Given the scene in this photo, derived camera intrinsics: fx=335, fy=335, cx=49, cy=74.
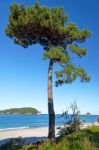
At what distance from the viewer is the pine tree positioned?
68.6 ft

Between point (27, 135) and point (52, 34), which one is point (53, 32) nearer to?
point (52, 34)

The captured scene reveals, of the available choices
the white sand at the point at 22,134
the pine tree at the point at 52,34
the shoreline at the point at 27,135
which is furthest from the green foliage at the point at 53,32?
the white sand at the point at 22,134

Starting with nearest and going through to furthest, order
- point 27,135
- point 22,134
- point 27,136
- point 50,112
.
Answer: point 50,112, point 27,136, point 27,135, point 22,134

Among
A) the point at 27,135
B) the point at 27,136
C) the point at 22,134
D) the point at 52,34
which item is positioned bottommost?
the point at 27,136

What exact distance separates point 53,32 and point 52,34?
18 cm

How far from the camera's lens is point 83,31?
22.5m

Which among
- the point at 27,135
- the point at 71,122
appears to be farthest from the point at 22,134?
the point at 71,122

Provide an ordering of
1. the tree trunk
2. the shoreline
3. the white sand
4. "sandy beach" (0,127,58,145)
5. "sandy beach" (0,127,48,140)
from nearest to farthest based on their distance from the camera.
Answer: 1. the tree trunk
2. the shoreline
3. "sandy beach" (0,127,58,145)
4. the white sand
5. "sandy beach" (0,127,48,140)

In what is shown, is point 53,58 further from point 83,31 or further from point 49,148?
point 49,148

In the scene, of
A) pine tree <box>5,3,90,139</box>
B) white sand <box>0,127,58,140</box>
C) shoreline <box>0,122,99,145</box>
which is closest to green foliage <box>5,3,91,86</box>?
pine tree <box>5,3,90,139</box>

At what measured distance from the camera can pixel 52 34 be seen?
21.7 m

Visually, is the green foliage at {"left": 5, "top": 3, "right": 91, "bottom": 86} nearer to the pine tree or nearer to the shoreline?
the pine tree

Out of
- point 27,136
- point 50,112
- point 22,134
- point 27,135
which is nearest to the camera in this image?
point 50,112

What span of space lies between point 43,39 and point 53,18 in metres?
1.72
